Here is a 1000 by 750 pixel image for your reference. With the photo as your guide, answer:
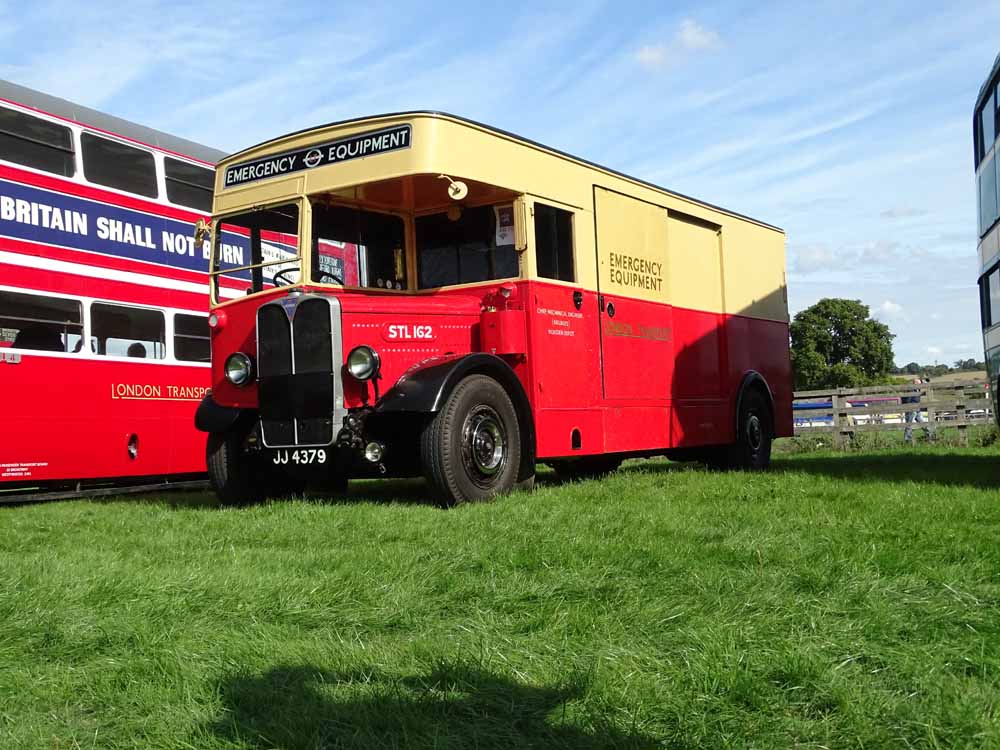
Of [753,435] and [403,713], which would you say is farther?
[753,435]

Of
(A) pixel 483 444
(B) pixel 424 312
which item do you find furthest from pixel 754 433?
(B) pixel 424 312

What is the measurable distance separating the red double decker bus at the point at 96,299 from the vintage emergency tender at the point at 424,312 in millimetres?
3867

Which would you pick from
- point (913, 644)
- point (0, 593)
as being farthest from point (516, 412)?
point (913, 644)

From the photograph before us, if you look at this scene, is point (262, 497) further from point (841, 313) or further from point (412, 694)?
point (841, 313)

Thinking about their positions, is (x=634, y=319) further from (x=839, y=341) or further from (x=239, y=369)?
(x=839, y=341)

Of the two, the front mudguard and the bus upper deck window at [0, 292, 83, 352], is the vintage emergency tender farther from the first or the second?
the bus upper deck window at [0, 292, 83, 352]

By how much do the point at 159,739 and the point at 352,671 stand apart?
0.69 meters

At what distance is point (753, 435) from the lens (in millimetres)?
13789

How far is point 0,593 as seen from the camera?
4883mm

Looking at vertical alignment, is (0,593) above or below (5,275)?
below

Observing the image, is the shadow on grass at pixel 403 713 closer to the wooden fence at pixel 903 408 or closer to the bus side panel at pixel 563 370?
the bus side panel at pixel 563 370

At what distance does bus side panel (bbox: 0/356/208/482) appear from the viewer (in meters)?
12.6

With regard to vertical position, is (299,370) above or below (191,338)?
below

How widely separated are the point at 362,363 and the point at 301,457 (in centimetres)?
91
